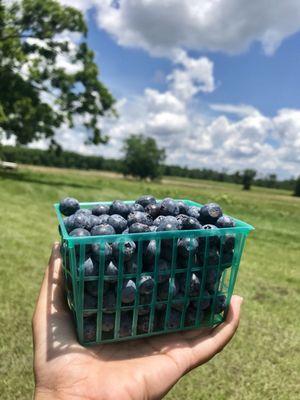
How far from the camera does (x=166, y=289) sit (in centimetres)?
176

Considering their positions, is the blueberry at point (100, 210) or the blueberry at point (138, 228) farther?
the blueberry at point (100, 210)

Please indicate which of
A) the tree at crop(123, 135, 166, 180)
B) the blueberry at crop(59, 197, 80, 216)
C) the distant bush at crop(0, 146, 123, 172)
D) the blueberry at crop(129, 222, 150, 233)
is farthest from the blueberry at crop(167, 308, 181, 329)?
the distant bush at crop(0, 146, 123, 172)

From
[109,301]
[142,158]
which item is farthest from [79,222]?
[142,158]

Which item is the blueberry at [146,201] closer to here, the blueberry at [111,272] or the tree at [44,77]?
the blueberry at [111,272]

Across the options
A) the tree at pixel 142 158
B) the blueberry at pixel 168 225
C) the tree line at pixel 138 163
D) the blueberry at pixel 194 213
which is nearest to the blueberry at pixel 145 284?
the blueberry at pixel 168 225

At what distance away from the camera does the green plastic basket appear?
162 centimetres

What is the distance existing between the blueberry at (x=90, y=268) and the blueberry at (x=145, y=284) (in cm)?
21

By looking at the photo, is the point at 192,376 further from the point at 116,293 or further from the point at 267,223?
A: the point at 267,223

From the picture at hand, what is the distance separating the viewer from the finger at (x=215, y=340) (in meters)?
1.87

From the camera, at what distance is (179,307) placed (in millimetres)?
1834

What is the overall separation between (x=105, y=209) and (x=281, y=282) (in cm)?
442

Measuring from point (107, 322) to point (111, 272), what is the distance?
10.3 inches

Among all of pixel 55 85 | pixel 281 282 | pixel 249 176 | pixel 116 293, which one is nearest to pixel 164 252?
pixel 116 293

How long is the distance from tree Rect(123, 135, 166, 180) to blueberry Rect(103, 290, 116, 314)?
64.6m
